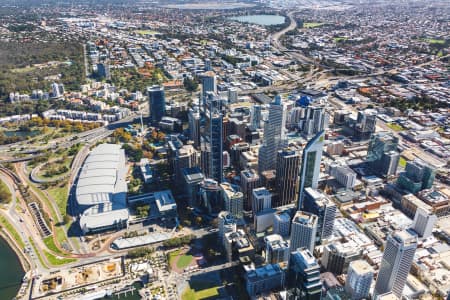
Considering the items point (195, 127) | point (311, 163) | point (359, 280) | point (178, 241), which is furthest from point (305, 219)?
point (195, 127)

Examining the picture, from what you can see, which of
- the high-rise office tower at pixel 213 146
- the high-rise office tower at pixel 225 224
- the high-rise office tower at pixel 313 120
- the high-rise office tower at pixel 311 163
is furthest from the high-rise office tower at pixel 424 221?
the high-rise office tower at pixel 313 120

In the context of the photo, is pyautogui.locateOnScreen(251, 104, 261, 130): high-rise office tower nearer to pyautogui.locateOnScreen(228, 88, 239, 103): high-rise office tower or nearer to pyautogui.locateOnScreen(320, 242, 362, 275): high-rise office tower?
pyautogui.locateOnScreen(228, 88, 239, 103): high-rise office tower

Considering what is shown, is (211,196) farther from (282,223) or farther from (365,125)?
(365,125)

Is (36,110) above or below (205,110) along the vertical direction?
below

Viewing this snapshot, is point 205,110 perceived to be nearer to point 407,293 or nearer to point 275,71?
point 407,293

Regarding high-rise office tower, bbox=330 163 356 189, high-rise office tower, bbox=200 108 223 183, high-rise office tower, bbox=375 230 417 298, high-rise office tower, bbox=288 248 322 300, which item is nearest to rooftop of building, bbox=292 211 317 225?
high-rise office tower, bbox=288 248 322 300

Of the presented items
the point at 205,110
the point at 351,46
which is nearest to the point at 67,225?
the point at 205,110
